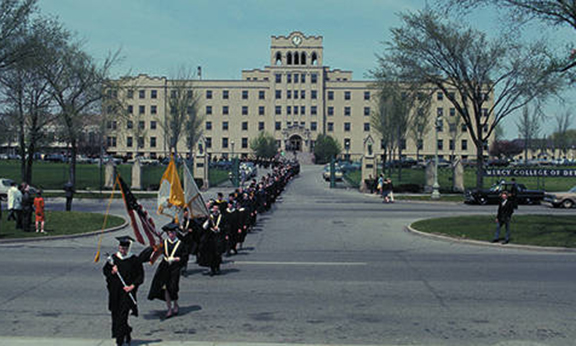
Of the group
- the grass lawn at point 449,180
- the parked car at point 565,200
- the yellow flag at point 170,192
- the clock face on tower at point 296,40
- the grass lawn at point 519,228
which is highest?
the clock face on tower at point 296,40

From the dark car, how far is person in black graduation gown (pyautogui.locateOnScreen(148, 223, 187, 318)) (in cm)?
2697

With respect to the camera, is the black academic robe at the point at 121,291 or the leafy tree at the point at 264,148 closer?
the black academic robe at the point at 121,291

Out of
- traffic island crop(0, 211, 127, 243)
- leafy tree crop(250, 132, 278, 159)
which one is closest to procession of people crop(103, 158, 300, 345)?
traffic island crop(0, 211, 127, 243)

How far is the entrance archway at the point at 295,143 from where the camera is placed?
337ft

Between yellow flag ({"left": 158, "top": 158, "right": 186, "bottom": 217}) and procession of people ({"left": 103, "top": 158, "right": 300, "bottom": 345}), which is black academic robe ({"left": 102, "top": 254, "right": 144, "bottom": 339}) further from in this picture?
yellow flag ({"left": 158, "top": 158, "right": 186, "bottom": 217})

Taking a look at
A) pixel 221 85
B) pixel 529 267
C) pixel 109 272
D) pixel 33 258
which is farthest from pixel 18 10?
pixel 221 85

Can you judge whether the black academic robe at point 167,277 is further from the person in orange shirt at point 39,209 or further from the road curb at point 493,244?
the person in orange shirt at point 39,209

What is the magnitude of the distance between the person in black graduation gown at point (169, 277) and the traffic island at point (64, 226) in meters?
10.9

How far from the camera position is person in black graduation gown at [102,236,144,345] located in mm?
7403

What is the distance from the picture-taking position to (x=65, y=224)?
2134 centimetres

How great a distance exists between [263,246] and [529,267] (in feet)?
25.0

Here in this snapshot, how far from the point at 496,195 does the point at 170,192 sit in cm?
2547

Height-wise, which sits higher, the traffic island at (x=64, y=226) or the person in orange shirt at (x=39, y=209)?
the person in orange shirt at (x=39, y=209)

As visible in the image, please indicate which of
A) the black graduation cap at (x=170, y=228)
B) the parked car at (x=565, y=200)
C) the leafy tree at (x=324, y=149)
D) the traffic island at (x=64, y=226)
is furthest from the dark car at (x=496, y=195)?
the leafy tree at (x=324, y=149)
